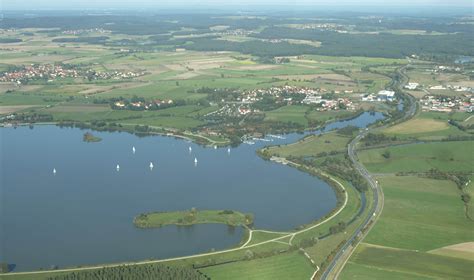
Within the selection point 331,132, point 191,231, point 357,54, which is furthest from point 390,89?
point 191,231

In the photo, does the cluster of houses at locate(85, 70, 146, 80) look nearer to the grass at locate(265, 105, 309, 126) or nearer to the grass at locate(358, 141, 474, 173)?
the grass at locate(265, 105, 309, 126)

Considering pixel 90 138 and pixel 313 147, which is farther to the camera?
pixel 90 138

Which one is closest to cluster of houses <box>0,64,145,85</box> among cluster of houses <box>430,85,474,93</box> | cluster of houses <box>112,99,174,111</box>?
cluster of houses <box>112,99,174,111</box>

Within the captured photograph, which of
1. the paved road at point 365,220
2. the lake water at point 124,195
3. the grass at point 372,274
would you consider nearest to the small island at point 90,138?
the lake water at point 124,195

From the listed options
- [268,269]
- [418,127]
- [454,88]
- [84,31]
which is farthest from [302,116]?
[84,31]

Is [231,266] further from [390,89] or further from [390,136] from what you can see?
[390,89]

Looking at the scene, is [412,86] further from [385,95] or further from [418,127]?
[418,127]
